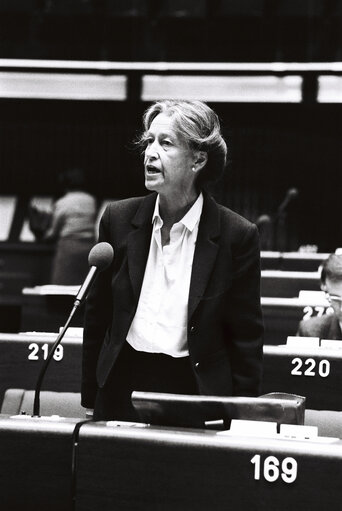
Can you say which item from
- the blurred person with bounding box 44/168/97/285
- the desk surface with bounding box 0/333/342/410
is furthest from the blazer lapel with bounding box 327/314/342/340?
the blurred person with bounding box 44/168/97/285

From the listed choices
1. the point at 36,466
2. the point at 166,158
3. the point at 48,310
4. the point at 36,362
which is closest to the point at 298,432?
the point at 36,466

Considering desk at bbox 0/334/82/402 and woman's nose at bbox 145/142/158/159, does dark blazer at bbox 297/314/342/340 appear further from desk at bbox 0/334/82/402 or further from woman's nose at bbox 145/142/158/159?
woman's nose at bbox 145/142/158/159

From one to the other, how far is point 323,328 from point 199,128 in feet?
5.73

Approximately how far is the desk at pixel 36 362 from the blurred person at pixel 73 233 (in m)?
3.73

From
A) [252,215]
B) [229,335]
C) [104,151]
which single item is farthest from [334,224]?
[229,335]

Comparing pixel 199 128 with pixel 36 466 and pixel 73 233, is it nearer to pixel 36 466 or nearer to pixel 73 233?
pixel 36 466

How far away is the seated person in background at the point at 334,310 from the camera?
3.87 metres

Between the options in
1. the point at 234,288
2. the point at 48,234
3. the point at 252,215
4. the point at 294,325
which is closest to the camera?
the point at 234,288

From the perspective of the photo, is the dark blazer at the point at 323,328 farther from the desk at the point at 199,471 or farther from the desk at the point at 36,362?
the desk at the point at 199,471

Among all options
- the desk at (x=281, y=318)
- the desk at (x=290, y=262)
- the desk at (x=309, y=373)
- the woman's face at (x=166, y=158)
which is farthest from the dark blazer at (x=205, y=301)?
the desk at (x=290, y=262)

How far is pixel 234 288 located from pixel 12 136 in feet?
28.9

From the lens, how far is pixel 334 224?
1041 cm

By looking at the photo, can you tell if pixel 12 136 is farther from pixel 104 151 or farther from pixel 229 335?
pixel 229 335

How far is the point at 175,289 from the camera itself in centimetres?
229
